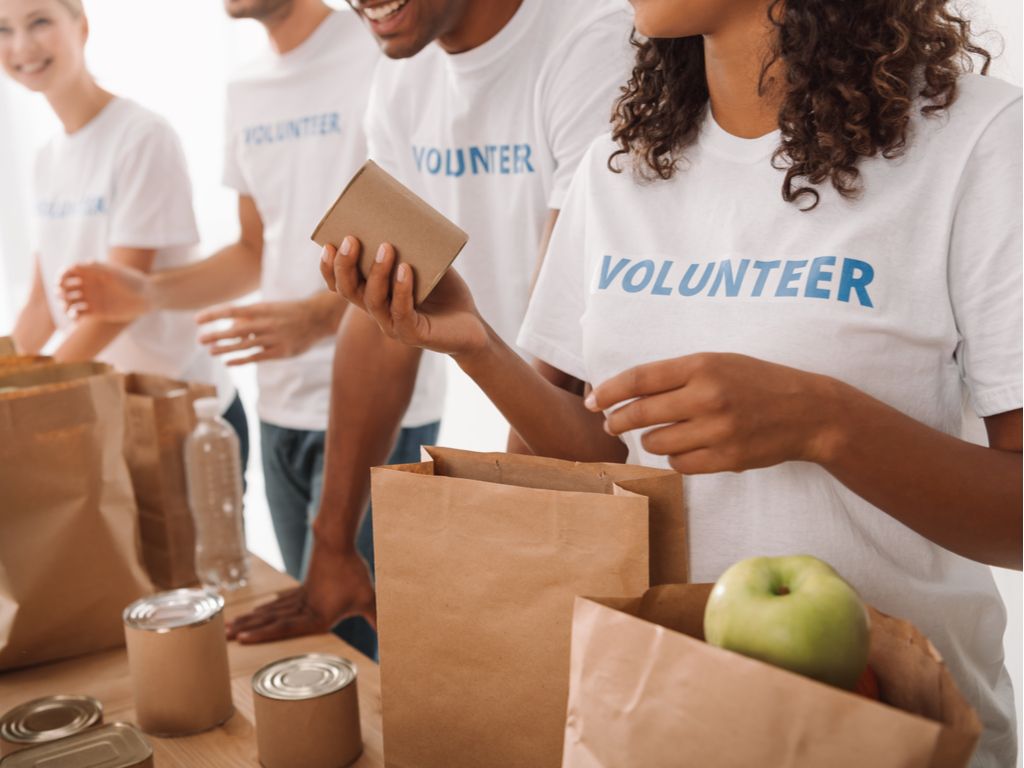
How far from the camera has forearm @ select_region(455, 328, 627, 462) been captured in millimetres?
1008

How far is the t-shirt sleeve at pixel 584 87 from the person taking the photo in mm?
1344

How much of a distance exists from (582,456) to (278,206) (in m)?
1.19

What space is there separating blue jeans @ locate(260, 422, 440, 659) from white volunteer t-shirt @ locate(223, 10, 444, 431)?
30 millimetres

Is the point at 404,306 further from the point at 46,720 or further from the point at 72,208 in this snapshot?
the point at 72,208

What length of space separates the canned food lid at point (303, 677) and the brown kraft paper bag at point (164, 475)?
0.52 meters

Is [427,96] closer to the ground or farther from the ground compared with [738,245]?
farther from the ground

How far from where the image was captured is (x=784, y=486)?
0.94 metres

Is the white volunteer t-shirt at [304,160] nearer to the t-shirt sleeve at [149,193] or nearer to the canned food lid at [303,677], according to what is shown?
the t-shirt sleeve at [149,193]

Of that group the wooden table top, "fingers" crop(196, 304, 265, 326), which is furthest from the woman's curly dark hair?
"fingers" crop(196, 304, 265, 326)

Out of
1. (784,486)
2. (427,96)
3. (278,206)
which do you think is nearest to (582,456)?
(784,486)

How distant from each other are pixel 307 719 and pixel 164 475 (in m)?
0.62

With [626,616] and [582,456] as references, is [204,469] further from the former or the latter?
[626,616]

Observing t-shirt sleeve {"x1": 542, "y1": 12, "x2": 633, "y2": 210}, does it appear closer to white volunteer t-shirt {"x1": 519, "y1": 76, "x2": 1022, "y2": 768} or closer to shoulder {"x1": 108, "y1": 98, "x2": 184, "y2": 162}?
white volunteer t-shirt {"x1": 519, "y1": 76, "x2": 1022, "y2": 768}

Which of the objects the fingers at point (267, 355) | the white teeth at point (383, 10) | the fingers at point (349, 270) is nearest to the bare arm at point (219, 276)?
the fingers at point (267, 355)
